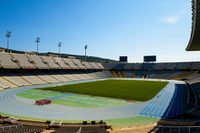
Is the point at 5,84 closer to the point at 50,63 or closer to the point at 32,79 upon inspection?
the point at 32,79

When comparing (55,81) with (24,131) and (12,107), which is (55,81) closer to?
(12,107)

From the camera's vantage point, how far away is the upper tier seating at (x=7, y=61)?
216 ft

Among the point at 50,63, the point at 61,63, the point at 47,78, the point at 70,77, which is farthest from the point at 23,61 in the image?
the point at 61,63

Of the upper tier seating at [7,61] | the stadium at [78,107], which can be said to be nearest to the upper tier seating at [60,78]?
the stadium at [78,107]

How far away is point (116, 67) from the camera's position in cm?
11925

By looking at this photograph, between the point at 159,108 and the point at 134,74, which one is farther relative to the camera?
the point at 134,74

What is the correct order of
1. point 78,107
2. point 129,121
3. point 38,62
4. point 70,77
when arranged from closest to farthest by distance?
1. point 129,121
2. point 78,107
3. point 38,62
4. point 70,77

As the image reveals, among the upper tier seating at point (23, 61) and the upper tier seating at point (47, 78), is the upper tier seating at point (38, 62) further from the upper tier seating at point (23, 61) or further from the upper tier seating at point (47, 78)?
the upper tier seating at point (47, 78)

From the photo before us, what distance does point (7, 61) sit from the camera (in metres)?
68.1

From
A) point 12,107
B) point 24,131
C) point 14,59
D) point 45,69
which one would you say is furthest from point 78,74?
point 24,131

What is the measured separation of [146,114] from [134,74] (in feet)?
270

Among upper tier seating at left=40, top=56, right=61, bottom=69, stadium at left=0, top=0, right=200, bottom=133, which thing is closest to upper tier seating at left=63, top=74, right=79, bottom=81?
stadium at left=0, top=0, right=200, bottom=133

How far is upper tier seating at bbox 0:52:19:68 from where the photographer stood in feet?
216

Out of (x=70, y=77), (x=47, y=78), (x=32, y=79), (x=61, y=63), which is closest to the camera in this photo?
(x=32, y=79)
